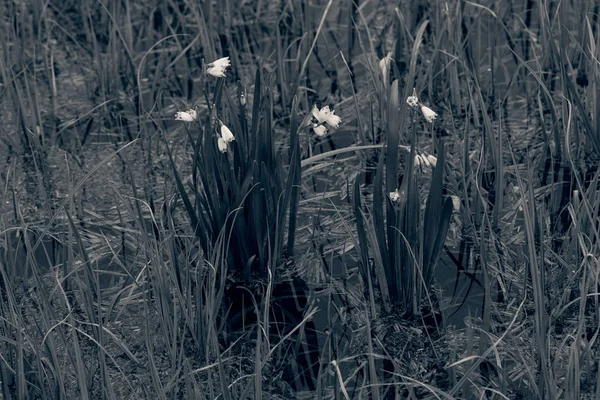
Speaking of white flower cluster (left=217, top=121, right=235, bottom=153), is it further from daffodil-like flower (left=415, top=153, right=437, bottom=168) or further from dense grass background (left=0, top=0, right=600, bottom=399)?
daffodil-like flower (left=415, top=153, right=437, bottom=168)

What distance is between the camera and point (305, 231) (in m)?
2.71

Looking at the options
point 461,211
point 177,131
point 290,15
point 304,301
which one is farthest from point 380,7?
point 304,301

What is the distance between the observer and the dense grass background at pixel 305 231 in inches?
84.4

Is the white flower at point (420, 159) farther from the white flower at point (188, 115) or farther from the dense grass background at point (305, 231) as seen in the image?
the white flower at point (188, 115)

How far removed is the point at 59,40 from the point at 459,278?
6.85ft

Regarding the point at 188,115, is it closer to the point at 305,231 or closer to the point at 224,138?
the point at 224,138

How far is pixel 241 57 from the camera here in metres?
3.62

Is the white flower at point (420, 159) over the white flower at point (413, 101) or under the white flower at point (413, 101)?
under

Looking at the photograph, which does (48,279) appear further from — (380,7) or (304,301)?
(380,7)

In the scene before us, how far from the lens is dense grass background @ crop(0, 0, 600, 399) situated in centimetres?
214

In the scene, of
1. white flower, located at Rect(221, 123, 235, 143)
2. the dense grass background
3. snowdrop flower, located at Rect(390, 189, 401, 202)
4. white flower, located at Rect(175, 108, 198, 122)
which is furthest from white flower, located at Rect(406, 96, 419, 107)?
white flower, located at Rect(175, 108, 198, 122)

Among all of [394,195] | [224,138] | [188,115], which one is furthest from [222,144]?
[394,195]

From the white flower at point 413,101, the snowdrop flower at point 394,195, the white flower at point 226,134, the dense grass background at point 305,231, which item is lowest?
the dense grass background at point 305,231

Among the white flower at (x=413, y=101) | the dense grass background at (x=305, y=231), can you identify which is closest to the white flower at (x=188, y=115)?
the dense grass background at (x=305, y=231)
